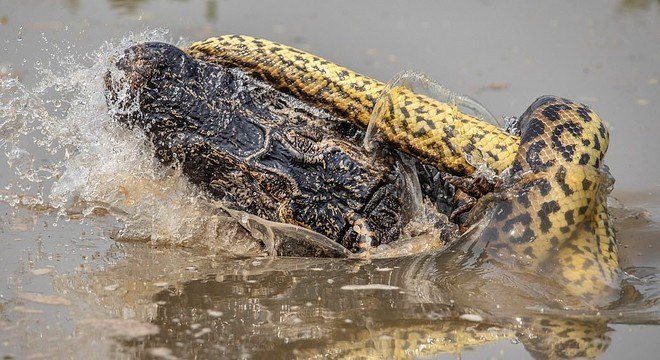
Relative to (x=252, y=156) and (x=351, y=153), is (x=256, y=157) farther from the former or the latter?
(x=351, y=153)

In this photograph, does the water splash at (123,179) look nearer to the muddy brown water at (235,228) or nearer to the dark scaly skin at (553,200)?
the muddy brown water at (235,228)

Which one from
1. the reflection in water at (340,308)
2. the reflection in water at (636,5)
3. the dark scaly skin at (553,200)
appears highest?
the reflection in water at (636,5)

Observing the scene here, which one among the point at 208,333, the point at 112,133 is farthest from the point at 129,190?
the point at 208,333

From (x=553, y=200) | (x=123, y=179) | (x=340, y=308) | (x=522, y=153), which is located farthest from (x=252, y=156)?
(x=553, y=200)

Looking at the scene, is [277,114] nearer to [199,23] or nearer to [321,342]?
[321,342]

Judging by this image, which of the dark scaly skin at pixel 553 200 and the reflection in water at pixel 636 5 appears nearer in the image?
the dark scaly skin at pixel 553 200

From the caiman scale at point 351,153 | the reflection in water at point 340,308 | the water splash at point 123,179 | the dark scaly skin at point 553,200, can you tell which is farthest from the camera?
the water splash at point 123,179

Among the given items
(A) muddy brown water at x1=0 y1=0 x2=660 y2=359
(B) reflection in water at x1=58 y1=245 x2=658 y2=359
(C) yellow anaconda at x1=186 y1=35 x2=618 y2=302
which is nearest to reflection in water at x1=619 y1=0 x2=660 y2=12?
(A) muddy brown water at x1=0 y1=0 x2=660 y2=359

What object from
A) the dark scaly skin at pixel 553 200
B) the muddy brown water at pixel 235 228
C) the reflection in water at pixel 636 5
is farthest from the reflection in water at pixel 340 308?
the reflection in water at pixel 636 5
